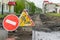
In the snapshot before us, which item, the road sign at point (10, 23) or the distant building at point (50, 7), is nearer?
the road sign at point (10, 23)

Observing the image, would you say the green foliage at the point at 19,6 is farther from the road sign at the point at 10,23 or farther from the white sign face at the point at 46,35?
the road sign at the point at 10,23

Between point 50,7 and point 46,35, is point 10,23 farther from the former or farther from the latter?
point 50,7

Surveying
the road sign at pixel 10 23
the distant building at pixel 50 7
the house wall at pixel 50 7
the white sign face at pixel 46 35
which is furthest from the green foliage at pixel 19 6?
the road sign at pixel 10 23

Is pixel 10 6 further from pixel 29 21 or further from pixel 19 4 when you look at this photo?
pixel 29 21

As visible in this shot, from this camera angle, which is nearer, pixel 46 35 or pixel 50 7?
pixel 46 35

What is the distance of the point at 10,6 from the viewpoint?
41406 mm

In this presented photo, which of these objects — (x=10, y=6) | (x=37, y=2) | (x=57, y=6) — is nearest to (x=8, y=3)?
(x=10, y=6)

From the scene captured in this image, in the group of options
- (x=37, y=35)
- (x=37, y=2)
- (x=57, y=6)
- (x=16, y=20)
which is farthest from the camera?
(x=57, y=6)

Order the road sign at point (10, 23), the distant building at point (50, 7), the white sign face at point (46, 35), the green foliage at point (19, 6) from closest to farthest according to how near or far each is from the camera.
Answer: the road sign at point (10, 23) < the white sign face at point (46, 35) < the green foliage at point (19, 6) < the distant building at point (50, 7)

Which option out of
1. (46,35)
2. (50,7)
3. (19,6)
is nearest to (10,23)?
(46,35)

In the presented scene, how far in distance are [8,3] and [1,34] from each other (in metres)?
34.6

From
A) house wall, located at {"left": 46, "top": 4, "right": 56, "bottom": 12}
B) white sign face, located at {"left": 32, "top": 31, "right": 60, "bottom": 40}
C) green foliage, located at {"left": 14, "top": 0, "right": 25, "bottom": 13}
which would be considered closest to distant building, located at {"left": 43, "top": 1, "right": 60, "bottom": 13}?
house wall, located at {"left": 46, "top": 4, "right": 56, "bottom": 12}

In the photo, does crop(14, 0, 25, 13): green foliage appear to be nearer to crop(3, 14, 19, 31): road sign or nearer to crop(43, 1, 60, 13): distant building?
crop(43, 1, 60, 13): distant building

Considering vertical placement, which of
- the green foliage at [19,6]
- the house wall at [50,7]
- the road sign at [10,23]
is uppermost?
the road sign at [10,23]
